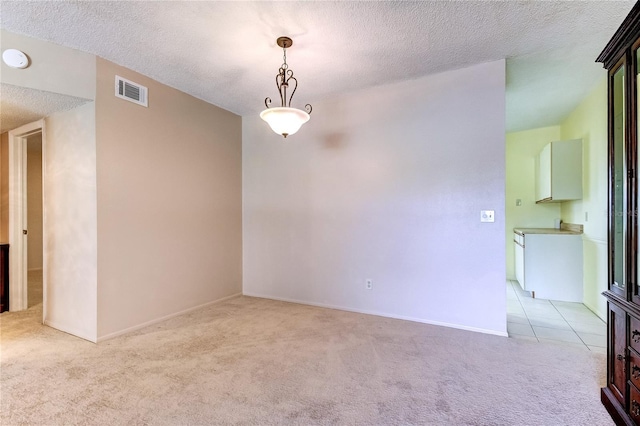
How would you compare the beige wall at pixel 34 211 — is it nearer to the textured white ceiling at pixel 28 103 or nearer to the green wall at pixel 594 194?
the textured white ceiling at pixel 28 103

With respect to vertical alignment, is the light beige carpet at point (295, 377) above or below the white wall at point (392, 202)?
below

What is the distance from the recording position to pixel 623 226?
175cm

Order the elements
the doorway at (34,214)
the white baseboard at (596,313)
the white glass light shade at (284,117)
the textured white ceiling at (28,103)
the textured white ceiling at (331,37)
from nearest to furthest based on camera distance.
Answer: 1. the textured white ceiling at (331,37)
2. the white glass light shade at (284,117)
3. the textured white ceiling at (28,103)
4. the white baseboard at (596,313)
5. the doorway at (34,214)

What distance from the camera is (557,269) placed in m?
4.11

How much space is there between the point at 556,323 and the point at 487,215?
1483mm

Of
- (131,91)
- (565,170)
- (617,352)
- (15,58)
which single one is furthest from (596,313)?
(15,58)

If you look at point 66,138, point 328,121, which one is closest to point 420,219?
point 328,121

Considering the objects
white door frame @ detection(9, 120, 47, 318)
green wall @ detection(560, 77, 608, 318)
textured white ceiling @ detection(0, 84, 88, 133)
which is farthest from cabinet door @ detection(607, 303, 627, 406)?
white door frame @ detection(9, 120, 47, 318)

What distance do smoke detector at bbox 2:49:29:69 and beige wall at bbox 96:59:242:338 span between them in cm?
50

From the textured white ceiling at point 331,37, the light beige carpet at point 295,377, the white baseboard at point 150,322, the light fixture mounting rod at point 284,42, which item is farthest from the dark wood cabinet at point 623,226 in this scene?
the white baseboard at point 150,322

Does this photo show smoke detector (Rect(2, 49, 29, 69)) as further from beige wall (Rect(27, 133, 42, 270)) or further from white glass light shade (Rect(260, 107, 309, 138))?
beige wall (Rect(27, 133, 42, 270))

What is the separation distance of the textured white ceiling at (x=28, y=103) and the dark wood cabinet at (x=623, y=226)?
4.03 meters

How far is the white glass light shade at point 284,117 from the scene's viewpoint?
2318 mm

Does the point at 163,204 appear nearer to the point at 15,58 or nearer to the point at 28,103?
the point at 28,103
